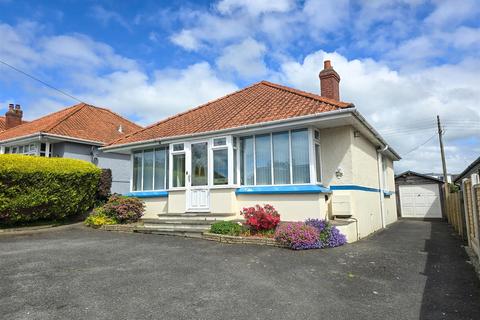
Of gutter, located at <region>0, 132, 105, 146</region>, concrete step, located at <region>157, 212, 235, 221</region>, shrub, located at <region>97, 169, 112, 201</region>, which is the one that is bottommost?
concrete step, located at <region>157, 212, 235, 221</region>

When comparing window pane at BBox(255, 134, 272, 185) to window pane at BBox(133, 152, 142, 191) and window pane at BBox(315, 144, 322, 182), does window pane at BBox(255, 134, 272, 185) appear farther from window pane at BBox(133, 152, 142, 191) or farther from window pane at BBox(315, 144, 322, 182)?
window pane at BBox(133, 152, 142, 191)

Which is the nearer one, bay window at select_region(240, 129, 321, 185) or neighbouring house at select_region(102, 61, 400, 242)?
neighbouring house at select_region(102, 61, 400, 242)

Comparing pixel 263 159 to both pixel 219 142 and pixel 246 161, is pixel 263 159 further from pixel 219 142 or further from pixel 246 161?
pixel 219 142

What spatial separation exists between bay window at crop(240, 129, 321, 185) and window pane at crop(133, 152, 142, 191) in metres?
5.34

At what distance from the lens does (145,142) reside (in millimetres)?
13203

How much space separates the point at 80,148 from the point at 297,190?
1331cm

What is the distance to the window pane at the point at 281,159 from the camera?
34.4 ft

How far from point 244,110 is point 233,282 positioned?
8.36 m

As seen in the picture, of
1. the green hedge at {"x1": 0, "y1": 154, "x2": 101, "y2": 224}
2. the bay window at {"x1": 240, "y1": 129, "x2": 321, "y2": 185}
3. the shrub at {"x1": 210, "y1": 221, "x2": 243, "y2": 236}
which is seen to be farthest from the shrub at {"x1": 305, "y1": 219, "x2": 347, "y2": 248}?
the green hedge at {"x1": 0, "y1": 154, "x2": 101, "y2": 224}

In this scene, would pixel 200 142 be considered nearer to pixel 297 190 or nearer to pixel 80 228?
pixel 297 190

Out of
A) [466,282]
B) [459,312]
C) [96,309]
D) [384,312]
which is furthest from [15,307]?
[466,282]

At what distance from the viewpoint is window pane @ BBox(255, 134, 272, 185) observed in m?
10.9

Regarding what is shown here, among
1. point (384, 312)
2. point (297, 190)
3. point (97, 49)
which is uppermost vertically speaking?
point (97, 49)

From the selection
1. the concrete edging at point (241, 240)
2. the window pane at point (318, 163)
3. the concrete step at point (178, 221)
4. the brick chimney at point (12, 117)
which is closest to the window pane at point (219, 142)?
the concrete step at point (178, 221)
